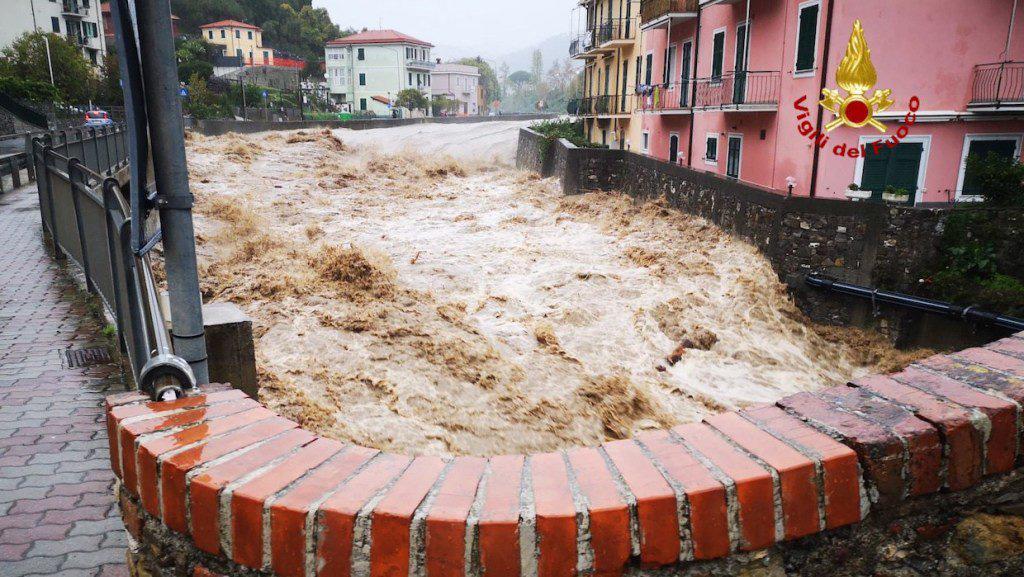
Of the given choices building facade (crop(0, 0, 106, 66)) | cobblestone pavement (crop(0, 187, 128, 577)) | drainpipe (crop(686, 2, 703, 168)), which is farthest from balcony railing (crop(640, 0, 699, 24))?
building facade (crop(0, 0, 106, 66))

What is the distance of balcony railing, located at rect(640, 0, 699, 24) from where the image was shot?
77.9 ft

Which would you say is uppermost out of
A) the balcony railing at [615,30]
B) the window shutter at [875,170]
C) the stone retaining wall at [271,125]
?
the balcony railing at [615,30]

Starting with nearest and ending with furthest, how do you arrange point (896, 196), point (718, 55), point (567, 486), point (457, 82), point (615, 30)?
point (567, 486) < point (896, 196) < point (718, 55) < point (615, 30) < point (457, 82)

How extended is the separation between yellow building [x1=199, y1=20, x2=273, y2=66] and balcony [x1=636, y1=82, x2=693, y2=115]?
6643cm

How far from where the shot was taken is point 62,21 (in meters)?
63.1

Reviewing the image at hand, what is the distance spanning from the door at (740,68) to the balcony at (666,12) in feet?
10.8

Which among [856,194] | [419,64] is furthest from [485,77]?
[856,194]

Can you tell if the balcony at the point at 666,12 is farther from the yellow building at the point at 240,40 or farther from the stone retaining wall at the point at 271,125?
the yellow building at the point at 240,40

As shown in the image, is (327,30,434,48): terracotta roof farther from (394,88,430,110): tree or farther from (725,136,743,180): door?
(725,136,743,180): door

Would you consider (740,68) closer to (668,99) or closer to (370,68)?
(668,99)

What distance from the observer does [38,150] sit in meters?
9.94

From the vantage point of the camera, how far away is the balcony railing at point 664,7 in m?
23.8

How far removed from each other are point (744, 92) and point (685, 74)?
5.58m

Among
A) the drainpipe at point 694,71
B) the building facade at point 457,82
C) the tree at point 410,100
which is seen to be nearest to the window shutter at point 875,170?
the drainpipe at point 694,71
